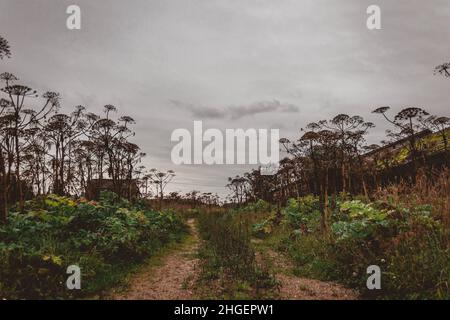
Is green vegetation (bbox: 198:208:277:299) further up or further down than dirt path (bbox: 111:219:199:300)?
further up

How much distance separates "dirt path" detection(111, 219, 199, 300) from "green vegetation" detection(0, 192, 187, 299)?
0.48m

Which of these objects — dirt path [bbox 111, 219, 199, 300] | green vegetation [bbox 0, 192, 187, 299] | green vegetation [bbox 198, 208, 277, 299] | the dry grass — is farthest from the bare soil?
the dry grass

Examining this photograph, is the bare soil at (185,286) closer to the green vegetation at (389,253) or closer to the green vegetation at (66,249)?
the green vegetation at (389,253)

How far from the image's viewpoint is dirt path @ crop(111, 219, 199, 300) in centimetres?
568

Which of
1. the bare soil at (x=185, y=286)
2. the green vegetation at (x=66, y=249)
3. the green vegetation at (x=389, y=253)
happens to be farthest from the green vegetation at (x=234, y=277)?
the green vegetation at (x=66, y=249)

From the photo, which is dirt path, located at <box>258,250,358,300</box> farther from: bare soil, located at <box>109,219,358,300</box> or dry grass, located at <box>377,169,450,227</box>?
dry grass, located at <box>377,169,450,227</box>

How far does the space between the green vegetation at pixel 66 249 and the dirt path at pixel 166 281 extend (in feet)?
1.58

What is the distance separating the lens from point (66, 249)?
23.0 ft

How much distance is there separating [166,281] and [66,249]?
2.51 m

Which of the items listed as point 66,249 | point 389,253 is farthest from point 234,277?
point 66,249

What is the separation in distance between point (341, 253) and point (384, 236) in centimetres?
103

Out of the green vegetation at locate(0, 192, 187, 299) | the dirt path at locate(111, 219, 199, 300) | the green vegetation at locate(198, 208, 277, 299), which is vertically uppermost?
the green vegetation at locate(0, 192, 187, 299)
